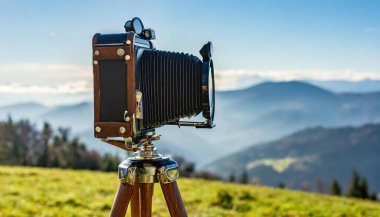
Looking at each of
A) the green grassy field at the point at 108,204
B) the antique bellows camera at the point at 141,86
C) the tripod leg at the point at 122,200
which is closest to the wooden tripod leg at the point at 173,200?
the tripod leg at the point at 122,200

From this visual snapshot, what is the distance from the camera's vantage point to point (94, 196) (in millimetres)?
9672

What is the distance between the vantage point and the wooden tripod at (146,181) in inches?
135

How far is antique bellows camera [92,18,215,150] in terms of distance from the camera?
326cm

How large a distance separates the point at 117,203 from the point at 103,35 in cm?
118

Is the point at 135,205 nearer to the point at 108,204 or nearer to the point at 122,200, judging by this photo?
the point at 122,200

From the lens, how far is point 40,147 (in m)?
52.8

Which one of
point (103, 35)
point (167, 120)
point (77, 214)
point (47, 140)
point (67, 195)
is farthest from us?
point (47, 140)

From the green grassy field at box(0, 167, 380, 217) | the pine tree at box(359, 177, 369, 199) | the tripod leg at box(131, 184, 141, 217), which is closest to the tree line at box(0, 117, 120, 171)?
the pine tree at box(359, 177, 369, 199)

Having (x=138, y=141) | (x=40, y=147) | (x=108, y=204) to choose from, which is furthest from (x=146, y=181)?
(x=40, y=147)

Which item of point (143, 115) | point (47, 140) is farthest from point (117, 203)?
point (47, 140)

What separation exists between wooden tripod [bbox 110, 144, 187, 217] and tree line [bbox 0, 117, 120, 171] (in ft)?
142

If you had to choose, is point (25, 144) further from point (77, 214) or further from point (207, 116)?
point (207, 116)

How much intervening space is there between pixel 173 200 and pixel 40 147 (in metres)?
52.1

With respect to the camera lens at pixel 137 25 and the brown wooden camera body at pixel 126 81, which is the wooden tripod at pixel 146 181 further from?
the camera lens at pixel 137 25
